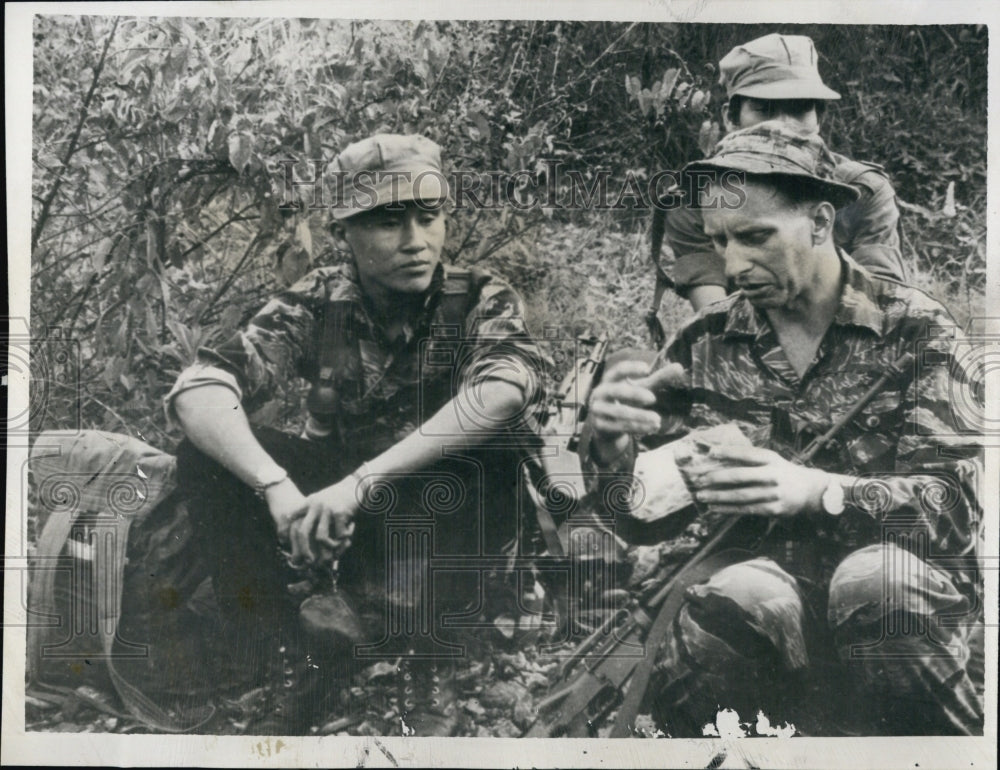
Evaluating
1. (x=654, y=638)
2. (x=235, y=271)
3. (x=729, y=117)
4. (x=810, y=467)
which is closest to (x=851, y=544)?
(x=810, y=467)

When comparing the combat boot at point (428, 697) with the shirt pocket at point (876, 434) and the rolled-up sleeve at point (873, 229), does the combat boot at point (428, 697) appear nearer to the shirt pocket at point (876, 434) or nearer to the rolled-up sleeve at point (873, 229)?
the shirt pocket at point (876, 434)

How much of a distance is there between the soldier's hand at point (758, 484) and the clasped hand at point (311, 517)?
1.18 meters

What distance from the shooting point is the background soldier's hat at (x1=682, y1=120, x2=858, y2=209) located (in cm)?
292

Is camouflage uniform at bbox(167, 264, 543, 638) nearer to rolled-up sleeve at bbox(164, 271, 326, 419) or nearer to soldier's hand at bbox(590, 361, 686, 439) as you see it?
rolled-up sleeve at bbox(164, 271, 326, 419)

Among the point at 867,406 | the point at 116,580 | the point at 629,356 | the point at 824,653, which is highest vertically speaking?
the point at 629,356

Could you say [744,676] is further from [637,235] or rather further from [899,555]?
[637,235]

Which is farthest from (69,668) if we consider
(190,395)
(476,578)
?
(476,578)

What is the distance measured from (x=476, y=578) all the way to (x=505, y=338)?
823 mm

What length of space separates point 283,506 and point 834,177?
2206 mm

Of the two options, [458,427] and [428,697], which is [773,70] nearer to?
[458,427]

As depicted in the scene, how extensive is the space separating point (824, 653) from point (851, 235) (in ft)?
4.73

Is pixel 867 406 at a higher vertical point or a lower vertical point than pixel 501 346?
lower

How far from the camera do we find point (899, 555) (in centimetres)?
291

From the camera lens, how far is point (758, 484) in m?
2.88
